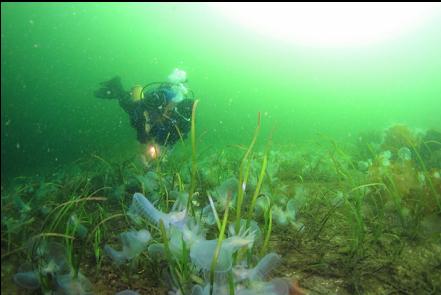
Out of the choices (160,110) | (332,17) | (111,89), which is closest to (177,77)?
(160,110)

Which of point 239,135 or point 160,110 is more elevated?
point 160,110

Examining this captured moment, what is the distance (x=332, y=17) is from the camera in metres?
45.0

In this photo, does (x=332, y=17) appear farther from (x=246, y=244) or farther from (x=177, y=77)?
(x=246, y=244)

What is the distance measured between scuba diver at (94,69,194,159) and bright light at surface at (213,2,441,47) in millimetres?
33890

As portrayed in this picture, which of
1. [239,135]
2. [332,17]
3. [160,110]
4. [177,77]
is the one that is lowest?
[239,135]

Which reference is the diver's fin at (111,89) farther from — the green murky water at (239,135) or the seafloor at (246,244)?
the seafloor at (246,244)

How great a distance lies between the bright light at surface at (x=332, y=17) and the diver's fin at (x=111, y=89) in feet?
110

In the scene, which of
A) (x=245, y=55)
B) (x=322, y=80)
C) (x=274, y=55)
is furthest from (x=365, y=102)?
(x=245, y=55)

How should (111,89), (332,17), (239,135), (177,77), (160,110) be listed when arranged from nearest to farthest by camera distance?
(160,110), (177,77), (111,89), (239,135), (332,17)

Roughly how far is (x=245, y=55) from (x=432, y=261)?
82.6 m

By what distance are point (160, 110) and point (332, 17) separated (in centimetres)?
4718

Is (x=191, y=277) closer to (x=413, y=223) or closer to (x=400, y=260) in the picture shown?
(x=400, y=260)

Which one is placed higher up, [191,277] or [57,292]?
[191,277]

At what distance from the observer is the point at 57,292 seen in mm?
2031
